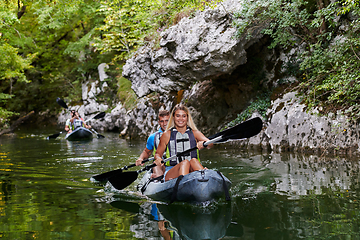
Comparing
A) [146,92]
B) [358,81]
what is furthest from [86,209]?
[146,92]

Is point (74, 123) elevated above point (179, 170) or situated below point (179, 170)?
above

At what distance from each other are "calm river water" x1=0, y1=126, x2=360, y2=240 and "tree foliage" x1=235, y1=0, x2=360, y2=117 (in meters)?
1.62

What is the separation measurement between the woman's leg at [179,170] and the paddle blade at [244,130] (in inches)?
28.6

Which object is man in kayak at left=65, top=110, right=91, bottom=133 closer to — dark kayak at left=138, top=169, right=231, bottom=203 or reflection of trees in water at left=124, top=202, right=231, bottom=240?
reflection of trees in water at left=124, top=202, right=231, bottom=240

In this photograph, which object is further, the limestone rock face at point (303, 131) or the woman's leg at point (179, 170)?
the limestone rock face at point (303, 131)

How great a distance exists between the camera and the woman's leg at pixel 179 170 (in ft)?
14.3

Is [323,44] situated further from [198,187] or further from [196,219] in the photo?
[196,219]

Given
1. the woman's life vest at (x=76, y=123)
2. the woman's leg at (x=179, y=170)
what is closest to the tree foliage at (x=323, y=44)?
the woman's leg at (x=179, y=170)

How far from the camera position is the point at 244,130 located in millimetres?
4746

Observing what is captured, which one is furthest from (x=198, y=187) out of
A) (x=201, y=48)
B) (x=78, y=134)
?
(x=78, y=134)

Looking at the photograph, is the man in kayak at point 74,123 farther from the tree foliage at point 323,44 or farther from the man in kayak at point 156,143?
the man in kayak at point 156,143

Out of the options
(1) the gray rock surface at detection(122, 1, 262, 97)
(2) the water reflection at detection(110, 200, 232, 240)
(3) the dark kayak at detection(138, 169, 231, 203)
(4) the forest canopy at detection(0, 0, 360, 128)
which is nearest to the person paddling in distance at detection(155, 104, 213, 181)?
(3) the dark kayak at detection(138, 169, 231, 203)

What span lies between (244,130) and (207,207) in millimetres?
1325

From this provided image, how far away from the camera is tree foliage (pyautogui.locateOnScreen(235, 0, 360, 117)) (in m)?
7.13
